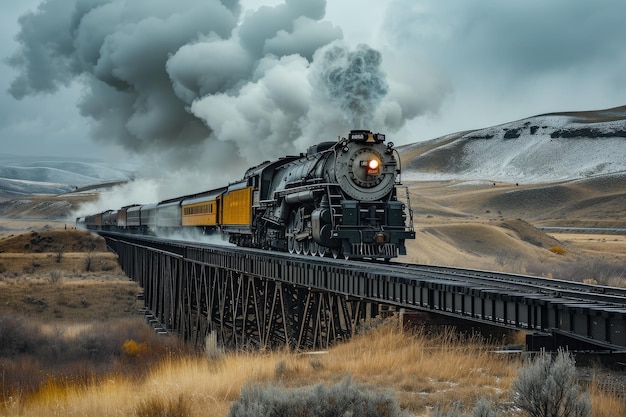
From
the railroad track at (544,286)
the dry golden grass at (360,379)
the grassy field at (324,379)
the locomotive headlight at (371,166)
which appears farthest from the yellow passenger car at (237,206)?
the dry golden grass at (360,379)

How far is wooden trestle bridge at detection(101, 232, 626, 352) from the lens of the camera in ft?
28.8

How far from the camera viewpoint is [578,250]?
57094mm

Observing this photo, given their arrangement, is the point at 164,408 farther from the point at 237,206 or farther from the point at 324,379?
the point at 237,206

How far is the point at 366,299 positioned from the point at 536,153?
165 metres

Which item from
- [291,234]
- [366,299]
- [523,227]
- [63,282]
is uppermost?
[291,234]

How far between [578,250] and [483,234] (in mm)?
7256

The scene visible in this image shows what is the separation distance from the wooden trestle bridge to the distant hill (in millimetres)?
136691

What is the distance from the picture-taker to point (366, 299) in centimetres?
1290

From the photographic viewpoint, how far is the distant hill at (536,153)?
516 feet

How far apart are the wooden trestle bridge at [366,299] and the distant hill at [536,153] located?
448ft

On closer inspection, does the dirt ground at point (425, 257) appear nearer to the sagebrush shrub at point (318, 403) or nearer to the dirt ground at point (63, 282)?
the dirt ground at point (63, 282)

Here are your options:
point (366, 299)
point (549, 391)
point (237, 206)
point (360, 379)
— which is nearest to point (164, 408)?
point (360, 379)

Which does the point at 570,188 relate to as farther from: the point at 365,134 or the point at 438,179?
the point at 365,134

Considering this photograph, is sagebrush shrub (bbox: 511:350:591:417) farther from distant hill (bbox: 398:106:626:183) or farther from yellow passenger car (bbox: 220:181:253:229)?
distant hill (bbox: 398:106:626:183)
